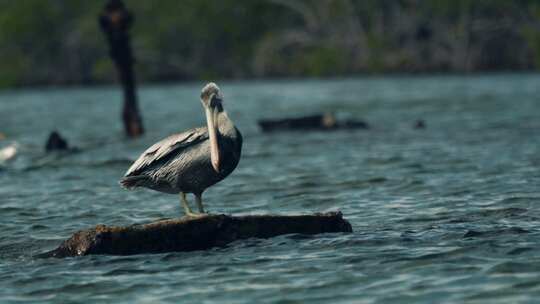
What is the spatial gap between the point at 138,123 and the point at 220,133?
18334 mm

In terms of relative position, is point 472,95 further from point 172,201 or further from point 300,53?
point 300,53

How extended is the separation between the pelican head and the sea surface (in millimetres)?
890

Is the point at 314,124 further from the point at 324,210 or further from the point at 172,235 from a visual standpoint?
the point at 172,235

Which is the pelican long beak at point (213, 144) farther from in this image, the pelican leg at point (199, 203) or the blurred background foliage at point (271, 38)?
the blurred background foliage at point (271, 38)

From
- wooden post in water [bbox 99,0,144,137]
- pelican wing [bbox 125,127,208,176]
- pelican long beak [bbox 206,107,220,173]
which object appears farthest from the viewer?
wooden post in water [bbox 99,0,144,137]

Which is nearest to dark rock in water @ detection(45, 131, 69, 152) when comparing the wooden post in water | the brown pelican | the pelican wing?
the wooden post in water

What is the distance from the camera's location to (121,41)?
27.6m

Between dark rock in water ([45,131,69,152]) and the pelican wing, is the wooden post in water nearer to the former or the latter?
dark rock in water ([45,131,69,152])

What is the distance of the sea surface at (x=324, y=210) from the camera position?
9.55 meters

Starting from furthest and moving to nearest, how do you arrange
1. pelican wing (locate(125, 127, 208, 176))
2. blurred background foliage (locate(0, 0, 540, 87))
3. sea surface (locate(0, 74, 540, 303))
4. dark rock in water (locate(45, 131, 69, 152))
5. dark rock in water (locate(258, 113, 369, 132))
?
1. blurred background foliage (locate(0, 0, 540, 87))
2. dark rock in water (locate(258, 113, 369, 132))
3. dark rock in water (locate(45, 131, 69, 152))
4. pelican wing (locate(125, 127, 208, 176))
5. sea surface (locate(0, 74, 540, 303))

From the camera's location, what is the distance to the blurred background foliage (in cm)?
7875

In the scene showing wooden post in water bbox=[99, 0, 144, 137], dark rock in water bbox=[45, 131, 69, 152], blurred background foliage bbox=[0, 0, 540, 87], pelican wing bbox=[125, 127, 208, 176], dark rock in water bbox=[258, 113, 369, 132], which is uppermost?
blurred background foliage bbox=[0, 0, 540, 87]

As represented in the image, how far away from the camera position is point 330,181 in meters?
18.0

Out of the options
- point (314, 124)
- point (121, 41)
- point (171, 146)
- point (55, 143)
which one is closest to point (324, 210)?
point (171, 146)
